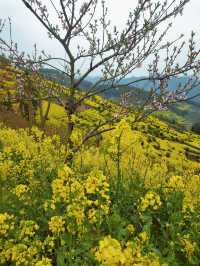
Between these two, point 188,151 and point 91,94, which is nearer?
A: point 91,94

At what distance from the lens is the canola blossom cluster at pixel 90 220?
169 inches

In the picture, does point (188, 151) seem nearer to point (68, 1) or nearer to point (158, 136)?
point (158, 136)

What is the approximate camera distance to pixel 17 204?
649 centimetres

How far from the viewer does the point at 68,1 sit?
334 inches

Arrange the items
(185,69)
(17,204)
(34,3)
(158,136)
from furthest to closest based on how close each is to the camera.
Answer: (158,136)
(34,3)
(185,69)
(17,204)

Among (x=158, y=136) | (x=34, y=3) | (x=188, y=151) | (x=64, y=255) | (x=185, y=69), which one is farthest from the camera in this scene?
(x=158, y=136)

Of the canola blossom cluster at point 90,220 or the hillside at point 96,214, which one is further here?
the hillside at point 96,214

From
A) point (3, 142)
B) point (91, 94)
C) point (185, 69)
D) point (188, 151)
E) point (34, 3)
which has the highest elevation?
point (34, 3)

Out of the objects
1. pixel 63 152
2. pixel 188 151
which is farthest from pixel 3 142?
pixel 188 151

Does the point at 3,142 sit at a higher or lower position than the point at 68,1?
lower

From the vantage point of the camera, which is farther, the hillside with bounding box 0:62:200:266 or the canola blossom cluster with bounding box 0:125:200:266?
the hillside with bounding box 0:62:200:266

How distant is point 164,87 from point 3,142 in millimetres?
6630

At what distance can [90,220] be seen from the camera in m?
4.81

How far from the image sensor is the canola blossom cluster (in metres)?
4.30
